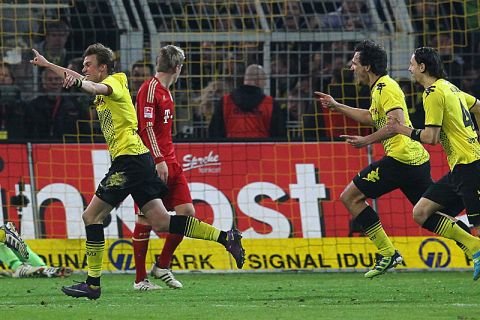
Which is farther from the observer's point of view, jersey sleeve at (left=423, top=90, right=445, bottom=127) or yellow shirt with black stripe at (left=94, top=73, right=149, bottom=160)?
yellow shirt with black stripe at (left=94, top=73, right=149, bottom=160)

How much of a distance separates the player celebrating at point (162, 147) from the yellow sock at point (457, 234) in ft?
7.89

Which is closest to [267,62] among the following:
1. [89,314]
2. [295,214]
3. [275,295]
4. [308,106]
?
[308,106]

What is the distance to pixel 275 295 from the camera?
11516 millimetres

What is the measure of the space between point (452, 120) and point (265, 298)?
2.28 metres

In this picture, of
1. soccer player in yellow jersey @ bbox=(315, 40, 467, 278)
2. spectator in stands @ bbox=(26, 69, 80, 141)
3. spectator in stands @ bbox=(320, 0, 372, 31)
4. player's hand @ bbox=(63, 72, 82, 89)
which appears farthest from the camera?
spectator in stands @ bbox=(320, 0, 372, 31)

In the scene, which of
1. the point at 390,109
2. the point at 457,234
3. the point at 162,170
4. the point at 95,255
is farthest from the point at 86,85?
the point at 457,234

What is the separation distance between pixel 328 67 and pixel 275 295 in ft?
18.7

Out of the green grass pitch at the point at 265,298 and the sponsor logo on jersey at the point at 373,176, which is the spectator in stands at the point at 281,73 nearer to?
the green grass pitch at the point at 265,298

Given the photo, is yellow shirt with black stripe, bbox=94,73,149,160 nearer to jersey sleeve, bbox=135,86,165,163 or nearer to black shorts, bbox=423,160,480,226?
jersey sleeve, bbox=135,86,165,163

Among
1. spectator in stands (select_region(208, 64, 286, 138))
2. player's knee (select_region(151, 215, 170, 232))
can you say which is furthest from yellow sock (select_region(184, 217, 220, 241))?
spectator in stands (select_region(208, 64, 286, 138))

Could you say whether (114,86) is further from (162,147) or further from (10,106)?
(10,106)

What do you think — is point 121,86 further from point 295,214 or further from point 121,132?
point 295,214

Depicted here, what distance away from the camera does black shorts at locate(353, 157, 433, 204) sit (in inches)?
489

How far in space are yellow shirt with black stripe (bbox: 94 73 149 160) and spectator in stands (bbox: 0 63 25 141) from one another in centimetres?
543
